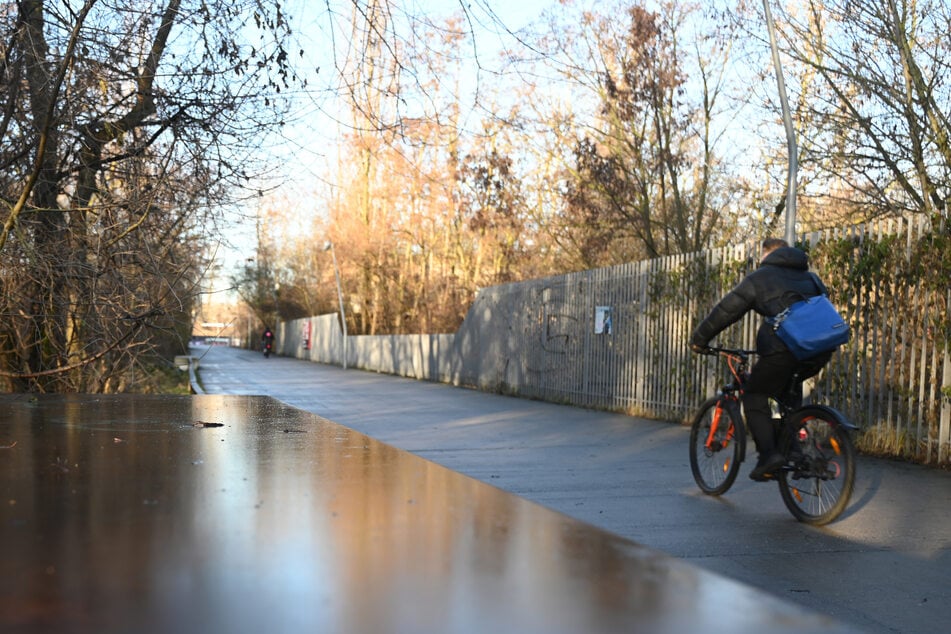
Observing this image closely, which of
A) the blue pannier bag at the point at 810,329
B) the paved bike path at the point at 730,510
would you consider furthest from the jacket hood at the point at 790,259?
the paved bike path at the point at 730,510

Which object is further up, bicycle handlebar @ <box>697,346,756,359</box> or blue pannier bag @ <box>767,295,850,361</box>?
blue pannier bag @ <box>767,295,850,361</box>

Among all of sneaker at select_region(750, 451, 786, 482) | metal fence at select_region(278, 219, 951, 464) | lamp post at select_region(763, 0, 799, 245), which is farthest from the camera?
lamp post at select_region(763, 0, 799, 245)

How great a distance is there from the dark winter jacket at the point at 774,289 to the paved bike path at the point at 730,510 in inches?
50.4

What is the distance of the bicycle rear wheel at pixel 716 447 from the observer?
7.19 metres

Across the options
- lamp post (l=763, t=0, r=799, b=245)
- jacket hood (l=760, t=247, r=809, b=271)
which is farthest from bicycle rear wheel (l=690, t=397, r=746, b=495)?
lamp post (l=763, t=0, r=799, b=245)

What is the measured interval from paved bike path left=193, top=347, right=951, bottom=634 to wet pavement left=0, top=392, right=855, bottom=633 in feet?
2.06

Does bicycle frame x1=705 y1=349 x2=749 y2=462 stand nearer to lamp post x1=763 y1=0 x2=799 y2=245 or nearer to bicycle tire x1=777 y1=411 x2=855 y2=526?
bicycle tire x1=777 y1=411 x2=855 y2=526

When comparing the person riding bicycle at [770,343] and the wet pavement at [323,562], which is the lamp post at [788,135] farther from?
the wet pavement at [323,562]

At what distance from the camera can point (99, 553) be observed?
3.70 ft

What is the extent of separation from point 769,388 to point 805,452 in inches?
21.8

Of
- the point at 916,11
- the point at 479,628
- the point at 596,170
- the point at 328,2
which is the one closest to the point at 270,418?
the point at 479,628

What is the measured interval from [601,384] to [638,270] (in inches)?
89.6

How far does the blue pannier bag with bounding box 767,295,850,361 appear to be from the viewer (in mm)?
6266

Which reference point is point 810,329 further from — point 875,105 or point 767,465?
point 875,105
